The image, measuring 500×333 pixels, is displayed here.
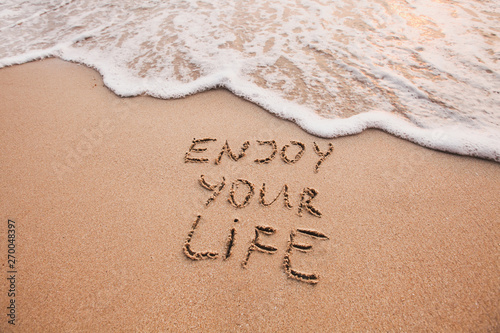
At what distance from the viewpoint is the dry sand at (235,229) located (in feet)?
4.32

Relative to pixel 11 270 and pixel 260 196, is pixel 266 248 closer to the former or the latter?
pixel 260 196

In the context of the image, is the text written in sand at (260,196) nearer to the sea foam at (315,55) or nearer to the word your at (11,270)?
the sea foam at (315,55)

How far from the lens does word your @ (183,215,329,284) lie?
1423mm

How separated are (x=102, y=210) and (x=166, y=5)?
3.75 meters

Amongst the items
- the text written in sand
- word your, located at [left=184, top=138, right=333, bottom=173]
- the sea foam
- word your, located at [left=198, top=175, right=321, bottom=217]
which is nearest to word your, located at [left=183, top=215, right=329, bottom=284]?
the text written in sand

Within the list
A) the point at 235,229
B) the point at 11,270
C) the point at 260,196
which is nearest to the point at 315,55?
the point at 260,196

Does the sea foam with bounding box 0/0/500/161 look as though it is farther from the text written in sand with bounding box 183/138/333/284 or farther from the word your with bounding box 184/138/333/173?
the text written in sand with bounding box 183/138/333/284

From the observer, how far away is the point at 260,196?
1.77 metres

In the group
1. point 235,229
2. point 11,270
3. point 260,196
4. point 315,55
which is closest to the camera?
point 11,270

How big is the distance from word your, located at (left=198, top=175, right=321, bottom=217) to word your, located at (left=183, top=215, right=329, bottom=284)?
16cm

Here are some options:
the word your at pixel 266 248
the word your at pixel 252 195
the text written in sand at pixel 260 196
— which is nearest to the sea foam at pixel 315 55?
the text written in sand at pixel 260 196

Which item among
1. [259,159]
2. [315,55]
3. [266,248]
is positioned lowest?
[266,248]

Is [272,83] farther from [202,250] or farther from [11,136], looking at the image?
[11,136]

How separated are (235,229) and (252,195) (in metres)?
0.28
